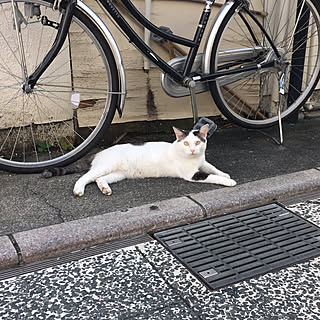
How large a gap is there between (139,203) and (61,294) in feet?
2.84

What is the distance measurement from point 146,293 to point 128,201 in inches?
32.5

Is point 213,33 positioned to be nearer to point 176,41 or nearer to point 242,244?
point 176,41

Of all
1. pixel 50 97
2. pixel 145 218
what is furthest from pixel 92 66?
pixel 145 218

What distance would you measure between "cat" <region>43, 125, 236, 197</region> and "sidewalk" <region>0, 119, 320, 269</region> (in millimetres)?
60

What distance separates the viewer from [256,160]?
132 inches

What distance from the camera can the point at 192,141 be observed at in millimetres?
2881

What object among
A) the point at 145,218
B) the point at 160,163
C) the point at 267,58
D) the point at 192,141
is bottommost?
the point at 145,218

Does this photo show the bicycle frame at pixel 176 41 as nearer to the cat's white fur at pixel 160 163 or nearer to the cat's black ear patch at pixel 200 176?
the cat's white fur at pixel 160 163

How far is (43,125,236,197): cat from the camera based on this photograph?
2.90 metres

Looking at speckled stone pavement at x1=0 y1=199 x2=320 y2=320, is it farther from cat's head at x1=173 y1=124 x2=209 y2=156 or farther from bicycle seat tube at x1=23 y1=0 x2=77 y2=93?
bicycle seat tube at x1=23 y1=0 x2=77 y2=93

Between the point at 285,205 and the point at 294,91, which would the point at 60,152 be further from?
the point at 294,91

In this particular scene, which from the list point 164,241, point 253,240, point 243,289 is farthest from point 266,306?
point 164,241

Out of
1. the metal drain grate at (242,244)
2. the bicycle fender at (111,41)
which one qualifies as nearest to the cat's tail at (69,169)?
the bicycle fender at (111,41)

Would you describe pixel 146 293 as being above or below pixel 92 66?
below
